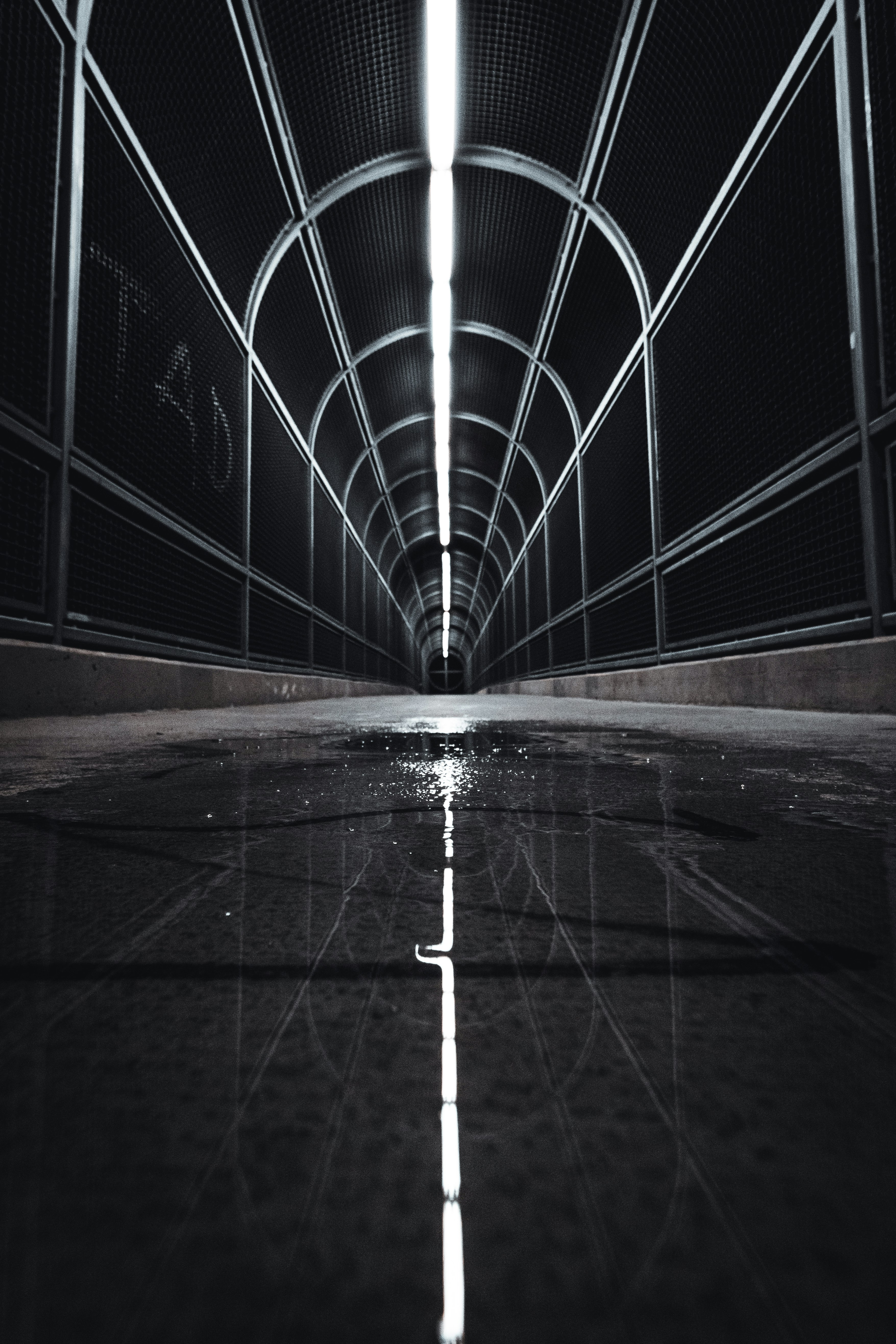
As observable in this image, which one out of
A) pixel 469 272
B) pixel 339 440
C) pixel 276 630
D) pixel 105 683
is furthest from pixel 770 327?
pixel 339 440

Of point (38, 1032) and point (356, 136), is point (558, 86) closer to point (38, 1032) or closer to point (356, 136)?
point (356, 136)

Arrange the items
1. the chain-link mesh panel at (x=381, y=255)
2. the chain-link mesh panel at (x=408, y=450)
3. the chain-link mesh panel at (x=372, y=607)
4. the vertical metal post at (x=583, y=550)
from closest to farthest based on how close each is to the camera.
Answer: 1. the chain-link mesh panel at (x=381, y=255)
2. the vertical metal post at (x=583, y=550)
3. the chain-link mesh panel at (x=408, y=450)
4. the chain-link mesh panel at (x=372, y=607)

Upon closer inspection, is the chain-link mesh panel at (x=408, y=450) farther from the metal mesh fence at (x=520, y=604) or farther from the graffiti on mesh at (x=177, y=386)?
the graffiti on mesh at (x=177, y=386)

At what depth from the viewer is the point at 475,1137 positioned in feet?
1.00

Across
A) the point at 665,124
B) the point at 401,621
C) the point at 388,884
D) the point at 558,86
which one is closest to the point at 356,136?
the point at 558,86

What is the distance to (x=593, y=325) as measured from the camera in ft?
27.4

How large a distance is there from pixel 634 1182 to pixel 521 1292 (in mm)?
73

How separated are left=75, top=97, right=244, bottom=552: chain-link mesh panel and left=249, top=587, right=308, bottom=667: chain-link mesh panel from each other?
1296 millimetres

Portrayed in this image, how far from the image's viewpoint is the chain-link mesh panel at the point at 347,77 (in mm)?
5262

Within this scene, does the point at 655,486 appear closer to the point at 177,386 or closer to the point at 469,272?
the point at 469,272

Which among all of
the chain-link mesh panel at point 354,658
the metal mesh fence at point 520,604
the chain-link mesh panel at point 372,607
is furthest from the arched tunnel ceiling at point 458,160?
the metal mesh fence at point 520,604

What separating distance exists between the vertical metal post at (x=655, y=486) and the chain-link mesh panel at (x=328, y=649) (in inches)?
231

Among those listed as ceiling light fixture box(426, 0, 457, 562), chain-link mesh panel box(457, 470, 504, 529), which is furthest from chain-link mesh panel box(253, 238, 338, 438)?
chain-link mesh panel box(457, 470, 504, 529)

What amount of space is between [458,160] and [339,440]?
18.9 ft
